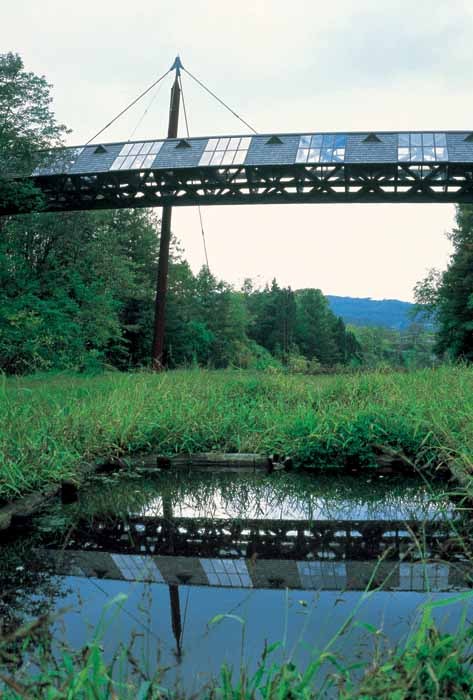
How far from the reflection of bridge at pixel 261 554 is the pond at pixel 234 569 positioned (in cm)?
1

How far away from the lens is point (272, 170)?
1483 cm

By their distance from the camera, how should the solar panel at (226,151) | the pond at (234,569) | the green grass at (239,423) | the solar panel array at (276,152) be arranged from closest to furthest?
the pond at (234,569) → the green grass at (239,423) → the solar panel array at (276,152) → the solar panel at (226,151)

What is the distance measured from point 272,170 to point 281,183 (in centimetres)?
38

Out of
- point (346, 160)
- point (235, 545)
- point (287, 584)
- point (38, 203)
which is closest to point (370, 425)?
point (235, 545)

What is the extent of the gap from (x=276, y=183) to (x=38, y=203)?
604 centimetres

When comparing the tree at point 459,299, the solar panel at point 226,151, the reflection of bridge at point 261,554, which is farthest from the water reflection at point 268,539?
the tree at point 459,299

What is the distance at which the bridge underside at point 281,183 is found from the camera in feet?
47.4

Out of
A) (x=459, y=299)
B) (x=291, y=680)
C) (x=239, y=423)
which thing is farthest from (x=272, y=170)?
(x=459, y=299)

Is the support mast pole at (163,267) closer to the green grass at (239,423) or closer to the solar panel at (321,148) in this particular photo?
the solar panel at (321,148)

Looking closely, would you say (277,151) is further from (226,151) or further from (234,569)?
(234,569)

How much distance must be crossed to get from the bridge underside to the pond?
10.3 metres

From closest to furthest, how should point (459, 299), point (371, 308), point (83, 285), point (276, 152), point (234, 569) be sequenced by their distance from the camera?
1. point (234, 569)
2. point (276, 152)
3. point (83, 285)
4. point (459, 299)
5. point (371, 308)

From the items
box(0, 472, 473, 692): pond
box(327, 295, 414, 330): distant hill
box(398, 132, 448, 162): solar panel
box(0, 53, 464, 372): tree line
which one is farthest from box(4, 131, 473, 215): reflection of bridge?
box(327, 295, 414, 330): distant hill

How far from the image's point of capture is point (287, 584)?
3148 mm
